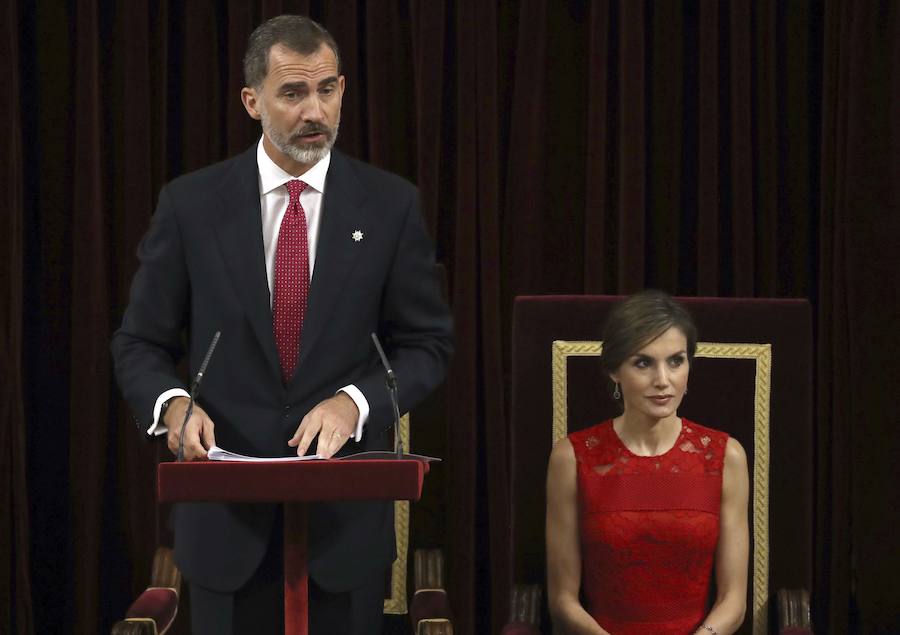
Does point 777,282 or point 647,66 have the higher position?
point 647,66

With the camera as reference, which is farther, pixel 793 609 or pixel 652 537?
pixel 793 609

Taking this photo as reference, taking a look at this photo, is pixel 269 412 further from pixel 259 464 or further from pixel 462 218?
pixel 462 218

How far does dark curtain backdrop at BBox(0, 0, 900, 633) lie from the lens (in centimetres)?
304

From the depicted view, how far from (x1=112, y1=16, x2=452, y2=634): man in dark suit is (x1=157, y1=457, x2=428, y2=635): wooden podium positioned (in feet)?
1.06

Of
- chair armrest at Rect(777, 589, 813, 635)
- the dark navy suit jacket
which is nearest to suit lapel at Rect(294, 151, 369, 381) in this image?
the dark navy suit jacket

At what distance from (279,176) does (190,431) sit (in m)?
0.48

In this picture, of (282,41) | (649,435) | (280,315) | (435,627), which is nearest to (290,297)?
(280,315)

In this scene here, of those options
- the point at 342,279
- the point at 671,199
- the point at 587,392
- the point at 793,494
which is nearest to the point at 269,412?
the point at 342,279

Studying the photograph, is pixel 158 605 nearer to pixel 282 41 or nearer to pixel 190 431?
pixel 190 431

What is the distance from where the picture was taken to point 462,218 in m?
3.07

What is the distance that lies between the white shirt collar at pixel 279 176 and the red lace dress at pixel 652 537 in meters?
0.68

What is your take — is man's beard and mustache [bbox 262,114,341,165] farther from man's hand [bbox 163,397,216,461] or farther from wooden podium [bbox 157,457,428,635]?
wooden podium [bbox 157,457,428,635]

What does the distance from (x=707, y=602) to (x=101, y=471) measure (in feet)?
5.11

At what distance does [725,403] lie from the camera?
91.5 inches
